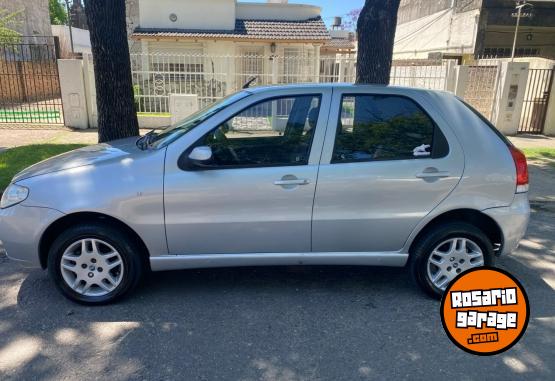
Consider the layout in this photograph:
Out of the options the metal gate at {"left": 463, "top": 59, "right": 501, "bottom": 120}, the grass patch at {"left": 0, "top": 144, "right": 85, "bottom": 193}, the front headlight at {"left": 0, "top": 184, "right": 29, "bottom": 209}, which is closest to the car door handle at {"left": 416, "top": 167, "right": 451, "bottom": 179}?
the front headlight at {"left": 0, "top": 184, "right": 29, "bottom": 209}

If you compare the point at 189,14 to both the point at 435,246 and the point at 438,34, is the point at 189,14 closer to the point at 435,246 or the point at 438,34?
the point at 438,34

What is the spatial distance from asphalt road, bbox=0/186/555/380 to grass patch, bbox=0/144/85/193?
11.4 ft

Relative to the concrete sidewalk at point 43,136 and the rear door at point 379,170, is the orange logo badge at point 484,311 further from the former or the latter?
the concrete sidewalk at point 43,136

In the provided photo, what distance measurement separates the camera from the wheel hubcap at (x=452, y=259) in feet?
11.8

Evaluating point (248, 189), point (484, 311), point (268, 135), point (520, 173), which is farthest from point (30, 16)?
point (484, 311)

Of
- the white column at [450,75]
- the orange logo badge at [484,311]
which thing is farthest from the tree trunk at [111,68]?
the white column at [450,75]

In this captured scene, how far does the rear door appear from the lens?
3408 mm

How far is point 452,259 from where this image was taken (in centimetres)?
361

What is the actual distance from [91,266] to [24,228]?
56cm

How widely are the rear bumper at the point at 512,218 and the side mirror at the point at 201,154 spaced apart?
2244mm

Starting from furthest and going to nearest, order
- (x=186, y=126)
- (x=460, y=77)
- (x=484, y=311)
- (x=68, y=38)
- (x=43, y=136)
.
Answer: (x=68, y=38) → (x=460, y=77) → (x=43, y=136) → (x=186, y=126) → (x=484, y=311)

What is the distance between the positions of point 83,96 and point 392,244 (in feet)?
34.3

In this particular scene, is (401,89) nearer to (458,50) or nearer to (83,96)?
(83,96)

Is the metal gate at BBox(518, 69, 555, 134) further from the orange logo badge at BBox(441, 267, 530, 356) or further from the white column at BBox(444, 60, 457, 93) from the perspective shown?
the orange logo badge at BBox(441, 267, 530, 356)
